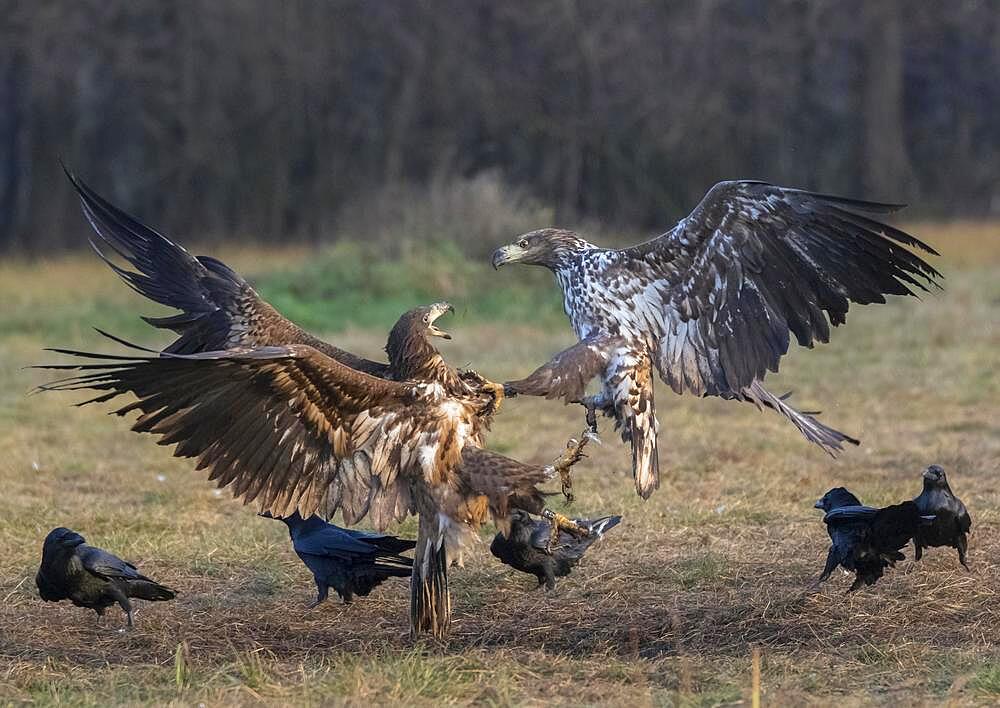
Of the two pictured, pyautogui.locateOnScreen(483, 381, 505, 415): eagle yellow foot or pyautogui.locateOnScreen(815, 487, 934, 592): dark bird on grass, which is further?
pyautogui.locateOnScreen(815, 487, 934, 592): dark bird on grass

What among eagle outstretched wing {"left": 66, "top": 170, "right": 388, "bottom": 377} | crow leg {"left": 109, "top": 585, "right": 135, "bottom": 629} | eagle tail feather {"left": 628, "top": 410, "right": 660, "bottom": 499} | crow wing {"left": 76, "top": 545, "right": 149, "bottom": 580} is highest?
eagle outstretched wing {"left": 66, "top": 170, "right": 388, "bottom": 377}

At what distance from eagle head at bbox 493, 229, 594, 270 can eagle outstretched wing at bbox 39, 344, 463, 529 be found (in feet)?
4.29

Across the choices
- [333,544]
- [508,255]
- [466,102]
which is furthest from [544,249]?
[466,102]

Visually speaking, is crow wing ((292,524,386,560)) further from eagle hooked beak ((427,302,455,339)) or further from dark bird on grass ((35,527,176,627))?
eagle hooked beak ((427,302,455,339))

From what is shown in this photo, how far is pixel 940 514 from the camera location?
17.6 ft

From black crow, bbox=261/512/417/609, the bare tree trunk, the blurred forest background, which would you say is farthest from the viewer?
the bare tree trunk

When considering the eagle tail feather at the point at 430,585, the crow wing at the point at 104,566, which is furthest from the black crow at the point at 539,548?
the crow wing at the point at 104,566

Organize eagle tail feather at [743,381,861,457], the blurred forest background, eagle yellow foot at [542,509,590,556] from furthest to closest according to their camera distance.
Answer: the blurred forest background < eagle tail feather at [743,381,861,457] < eagle yellow foot at [542,509,590,556]

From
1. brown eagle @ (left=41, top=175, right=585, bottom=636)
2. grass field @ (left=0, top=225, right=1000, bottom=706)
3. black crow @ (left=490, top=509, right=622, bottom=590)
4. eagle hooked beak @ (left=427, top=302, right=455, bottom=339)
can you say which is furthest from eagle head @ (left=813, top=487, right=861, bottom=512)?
eagle hooked beak @ (left=427, top=302, right=455, bottom=339)

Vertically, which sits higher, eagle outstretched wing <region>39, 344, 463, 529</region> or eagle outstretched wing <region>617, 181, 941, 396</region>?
eagle outstretched wing <region>617, 181, 941, 396</region>

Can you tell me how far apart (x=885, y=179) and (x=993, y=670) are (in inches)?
855

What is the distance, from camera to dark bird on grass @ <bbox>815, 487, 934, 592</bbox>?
543 centimetres

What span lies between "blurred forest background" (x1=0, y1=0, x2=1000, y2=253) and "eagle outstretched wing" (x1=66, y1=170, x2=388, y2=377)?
17.1 meters

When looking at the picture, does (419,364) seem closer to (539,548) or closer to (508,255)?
(539,548)
